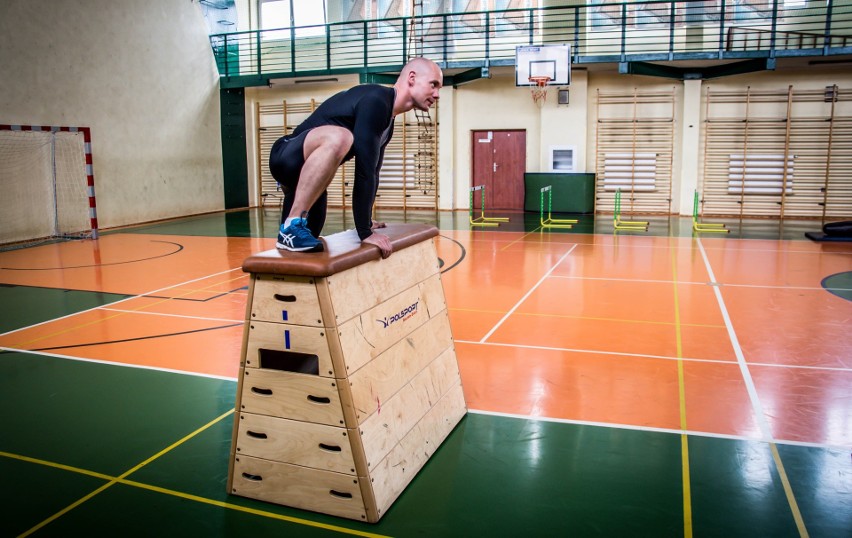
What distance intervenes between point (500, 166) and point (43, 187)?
11150 millimetres

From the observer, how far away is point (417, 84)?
3.63 m

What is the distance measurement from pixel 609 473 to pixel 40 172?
13.4m

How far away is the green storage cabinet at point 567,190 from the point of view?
56.7ft

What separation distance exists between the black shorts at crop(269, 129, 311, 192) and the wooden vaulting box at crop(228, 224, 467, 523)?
0.46 meters

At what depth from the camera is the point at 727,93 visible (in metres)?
16.6

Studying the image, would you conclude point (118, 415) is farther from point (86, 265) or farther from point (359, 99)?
point (86, 265)

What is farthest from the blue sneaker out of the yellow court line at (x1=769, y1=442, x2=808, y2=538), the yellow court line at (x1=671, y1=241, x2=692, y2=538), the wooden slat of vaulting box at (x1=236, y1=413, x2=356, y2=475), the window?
the window

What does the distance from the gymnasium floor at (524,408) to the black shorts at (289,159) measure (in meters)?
1.55

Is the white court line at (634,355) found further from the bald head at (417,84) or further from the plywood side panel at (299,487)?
the plywood side panel at (299,487)

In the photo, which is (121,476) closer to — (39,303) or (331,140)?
(331,140)

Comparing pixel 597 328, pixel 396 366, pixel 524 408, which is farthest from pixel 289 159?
pixel 597 328

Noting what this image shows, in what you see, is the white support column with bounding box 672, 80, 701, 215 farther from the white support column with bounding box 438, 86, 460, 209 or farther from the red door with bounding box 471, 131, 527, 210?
the white support column with bounding box 438, 86, 460, 209

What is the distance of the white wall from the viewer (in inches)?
512

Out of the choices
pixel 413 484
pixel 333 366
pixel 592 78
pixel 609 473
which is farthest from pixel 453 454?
pixel 592 78
